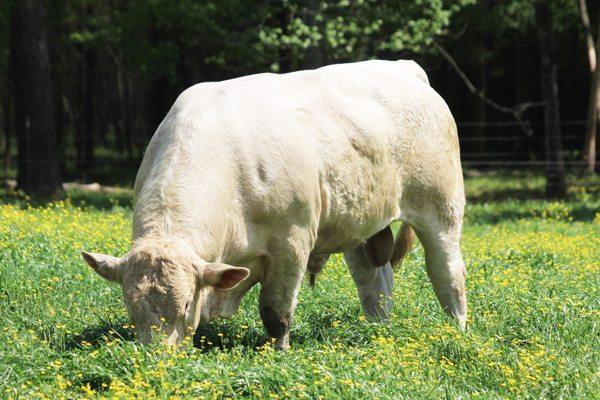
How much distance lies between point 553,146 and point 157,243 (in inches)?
636

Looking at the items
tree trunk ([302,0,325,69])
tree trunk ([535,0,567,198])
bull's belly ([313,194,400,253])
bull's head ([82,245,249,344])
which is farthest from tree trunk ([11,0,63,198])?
bull's head ([82,245,249,344])

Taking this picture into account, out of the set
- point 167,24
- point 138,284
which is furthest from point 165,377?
point 167,24

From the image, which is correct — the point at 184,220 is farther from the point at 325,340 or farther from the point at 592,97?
the point at 592,97

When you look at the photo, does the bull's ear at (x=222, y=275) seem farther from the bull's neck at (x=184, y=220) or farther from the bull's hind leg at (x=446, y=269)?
the bull's hind leg at (x=446, y=269)

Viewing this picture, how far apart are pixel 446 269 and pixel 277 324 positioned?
1762mm

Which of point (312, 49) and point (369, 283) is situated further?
point (312, 49)

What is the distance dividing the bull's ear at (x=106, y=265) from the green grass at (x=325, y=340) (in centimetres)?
41

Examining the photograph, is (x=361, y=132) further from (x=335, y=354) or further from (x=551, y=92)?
(x=551, y=92)

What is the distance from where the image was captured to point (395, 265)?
338 inches

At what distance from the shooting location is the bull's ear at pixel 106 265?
601 centimetres

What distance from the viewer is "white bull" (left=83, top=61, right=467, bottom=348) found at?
604cm

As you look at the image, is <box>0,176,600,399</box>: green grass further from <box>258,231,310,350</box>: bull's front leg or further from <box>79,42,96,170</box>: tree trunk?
<box>79,42,96,170</box>: tree trunk

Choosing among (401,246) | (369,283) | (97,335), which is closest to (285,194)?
(97,335)

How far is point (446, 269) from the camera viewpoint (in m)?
8.02
